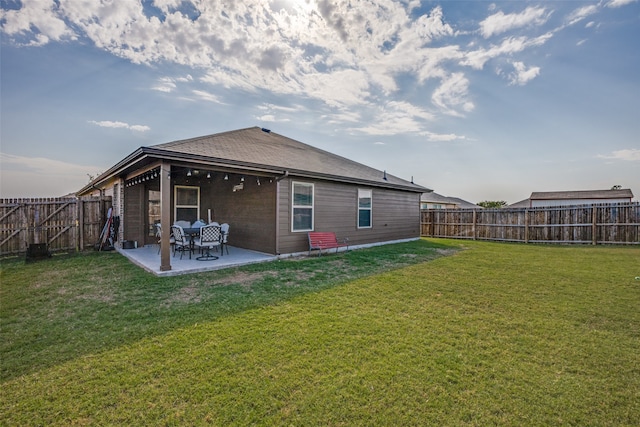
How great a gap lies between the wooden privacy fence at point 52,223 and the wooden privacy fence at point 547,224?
1596 cm

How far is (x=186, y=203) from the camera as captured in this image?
10.2 meters

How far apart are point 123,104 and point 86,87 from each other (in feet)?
3.61

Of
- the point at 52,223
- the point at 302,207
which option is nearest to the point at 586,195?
the point at 302,207

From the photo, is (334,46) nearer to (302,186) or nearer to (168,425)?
(302,186)

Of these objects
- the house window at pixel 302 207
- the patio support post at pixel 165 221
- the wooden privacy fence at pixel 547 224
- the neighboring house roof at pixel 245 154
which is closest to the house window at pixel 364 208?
the neighboring house roof at pixel 245 154

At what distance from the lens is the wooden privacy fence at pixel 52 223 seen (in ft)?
26.5

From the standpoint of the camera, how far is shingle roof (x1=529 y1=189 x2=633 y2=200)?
2900cm

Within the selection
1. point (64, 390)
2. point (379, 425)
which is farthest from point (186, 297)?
point (379, 425)

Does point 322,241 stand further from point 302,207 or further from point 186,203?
point 186,203

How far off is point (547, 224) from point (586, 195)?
88.0ft

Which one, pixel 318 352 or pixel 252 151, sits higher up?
pixel 252 151

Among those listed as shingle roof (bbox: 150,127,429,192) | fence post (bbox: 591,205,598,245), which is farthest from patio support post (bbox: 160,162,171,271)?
fence post (bbox: 591,205,598,245)

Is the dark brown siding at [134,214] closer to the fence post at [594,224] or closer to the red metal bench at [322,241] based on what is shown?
the red metal bench at [322,241]

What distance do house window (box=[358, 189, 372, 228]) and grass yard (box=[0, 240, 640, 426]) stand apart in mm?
5353
